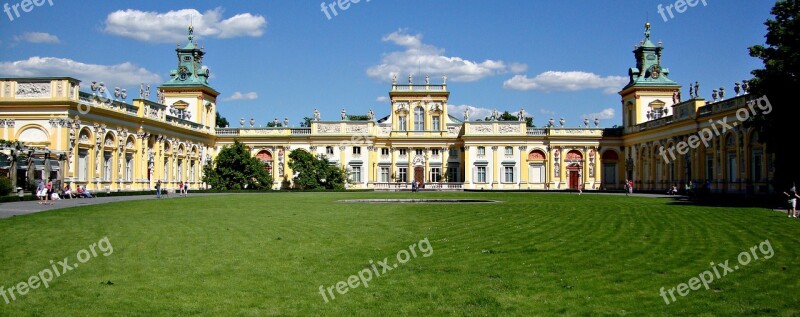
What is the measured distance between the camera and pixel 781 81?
1133 inches

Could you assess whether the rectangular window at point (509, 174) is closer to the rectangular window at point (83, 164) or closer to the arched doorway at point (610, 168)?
the arched doorway at point (610, 168)

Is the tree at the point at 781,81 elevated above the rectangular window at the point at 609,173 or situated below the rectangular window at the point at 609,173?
above

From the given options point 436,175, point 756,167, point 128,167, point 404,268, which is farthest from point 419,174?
point 404,268

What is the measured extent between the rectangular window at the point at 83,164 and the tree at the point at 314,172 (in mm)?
22620

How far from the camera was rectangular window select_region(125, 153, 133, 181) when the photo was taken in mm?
53250

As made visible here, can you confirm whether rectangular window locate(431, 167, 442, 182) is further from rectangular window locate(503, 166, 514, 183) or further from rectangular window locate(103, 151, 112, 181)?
rectangular window locate(103, 151, 112, 181)

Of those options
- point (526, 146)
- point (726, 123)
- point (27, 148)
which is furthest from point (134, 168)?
point (726, 123)

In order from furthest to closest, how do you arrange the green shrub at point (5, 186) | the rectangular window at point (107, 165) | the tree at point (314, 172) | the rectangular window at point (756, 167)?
the tree at point (314, 172) → the rectangular window at point (107, 165) → the rectangular window at point (756, 167) → the green shrub at point (5, 186)

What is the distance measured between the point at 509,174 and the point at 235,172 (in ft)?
93.1

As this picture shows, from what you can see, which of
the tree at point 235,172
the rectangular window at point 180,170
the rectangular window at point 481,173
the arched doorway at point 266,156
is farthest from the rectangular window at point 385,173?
the rectangular window at point 180,170

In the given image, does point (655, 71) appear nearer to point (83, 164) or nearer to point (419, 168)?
point (419, 168)

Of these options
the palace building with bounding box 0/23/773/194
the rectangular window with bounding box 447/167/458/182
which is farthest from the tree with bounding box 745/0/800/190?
the rectangular window with bounding box 447/167/458/182

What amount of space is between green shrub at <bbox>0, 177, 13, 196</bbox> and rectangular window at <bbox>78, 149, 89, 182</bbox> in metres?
10.3

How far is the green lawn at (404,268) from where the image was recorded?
31.5ft
